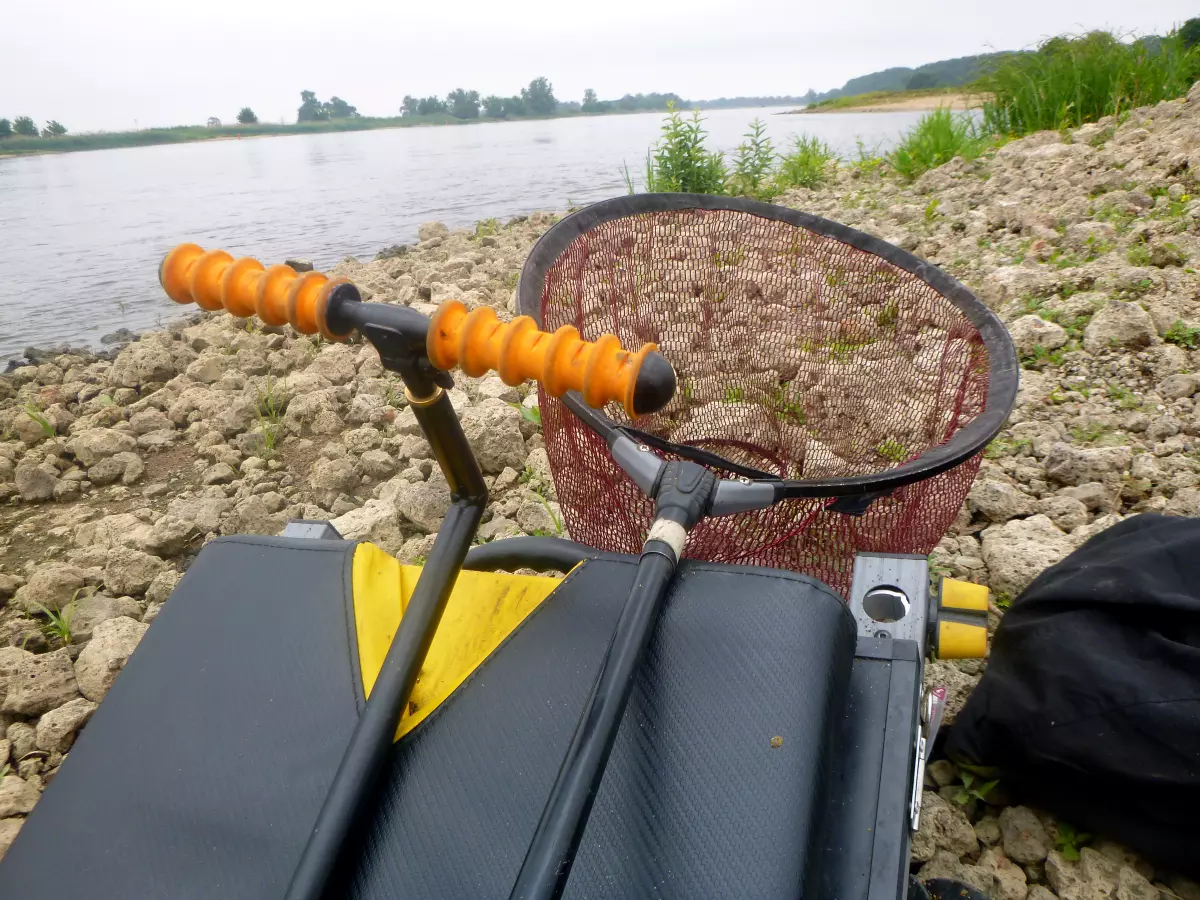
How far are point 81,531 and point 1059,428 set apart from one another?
98.2 inches

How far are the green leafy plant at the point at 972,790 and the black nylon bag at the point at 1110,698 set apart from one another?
0.03 meters

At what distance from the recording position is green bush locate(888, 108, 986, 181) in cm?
494

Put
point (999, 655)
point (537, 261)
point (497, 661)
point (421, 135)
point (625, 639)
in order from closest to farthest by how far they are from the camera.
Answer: point (625, 639), point (497, 661), point (999, 655), point (537, 261), point (421, 135)

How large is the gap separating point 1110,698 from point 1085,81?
550cm

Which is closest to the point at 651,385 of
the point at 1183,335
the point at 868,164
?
the point at 1183,335

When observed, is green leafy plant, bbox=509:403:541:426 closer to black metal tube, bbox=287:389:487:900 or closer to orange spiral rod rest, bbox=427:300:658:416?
black metal tube, bbox=287:389:487:900

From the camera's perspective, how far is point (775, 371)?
1.90 meters

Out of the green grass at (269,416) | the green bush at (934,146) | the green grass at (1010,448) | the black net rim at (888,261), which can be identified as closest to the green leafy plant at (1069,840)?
the black net rim at (888,261)

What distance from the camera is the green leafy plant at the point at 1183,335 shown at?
79.6 inches

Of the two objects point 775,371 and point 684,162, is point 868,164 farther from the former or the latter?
point 775,371

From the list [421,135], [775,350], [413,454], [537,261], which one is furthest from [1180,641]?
[421,135]

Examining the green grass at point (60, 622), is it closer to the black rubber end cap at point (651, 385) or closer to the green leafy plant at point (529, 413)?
the green leafy plant at point (529, 413)

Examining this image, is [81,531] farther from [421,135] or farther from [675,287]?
[421,135]

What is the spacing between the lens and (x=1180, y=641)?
882mm
